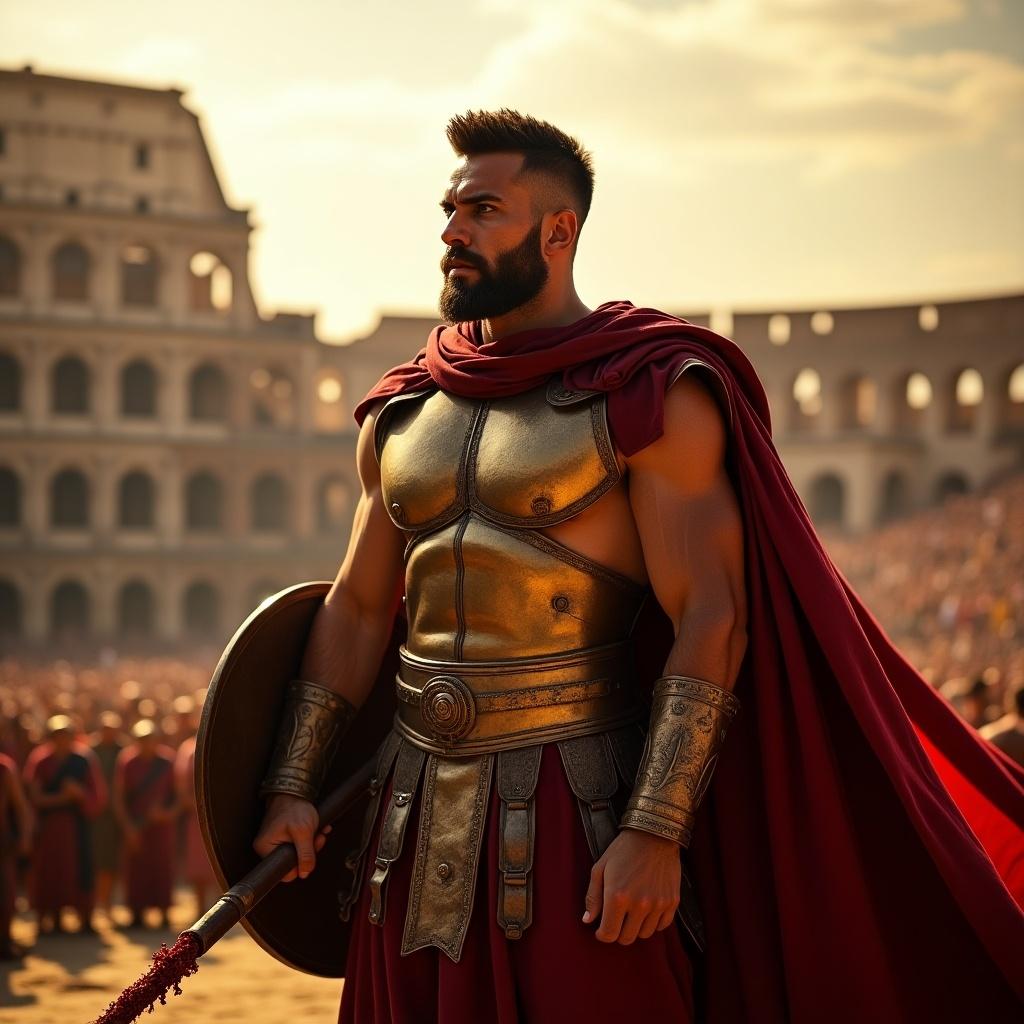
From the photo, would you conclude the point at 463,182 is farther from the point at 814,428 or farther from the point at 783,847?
the point at 814,428

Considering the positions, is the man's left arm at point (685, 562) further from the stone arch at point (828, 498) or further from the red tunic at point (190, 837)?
the stone arch at point (828, 498)

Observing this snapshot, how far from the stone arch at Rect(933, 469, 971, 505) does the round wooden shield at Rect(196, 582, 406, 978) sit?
152ft

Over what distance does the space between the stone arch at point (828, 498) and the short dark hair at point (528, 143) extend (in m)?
44.6

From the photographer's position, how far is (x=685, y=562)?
3.10 meters

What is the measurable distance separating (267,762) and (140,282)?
132 ft

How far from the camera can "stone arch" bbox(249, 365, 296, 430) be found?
42.4 meters

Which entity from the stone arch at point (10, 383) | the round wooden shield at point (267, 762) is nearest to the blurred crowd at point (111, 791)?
the round wooden shield at point (267, 762)

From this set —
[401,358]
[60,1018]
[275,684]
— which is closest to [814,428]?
[401,358]

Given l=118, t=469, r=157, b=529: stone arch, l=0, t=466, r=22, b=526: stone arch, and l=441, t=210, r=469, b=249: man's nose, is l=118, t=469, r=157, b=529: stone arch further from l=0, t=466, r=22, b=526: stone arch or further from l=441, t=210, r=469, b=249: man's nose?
l=441, t=210, r=469, b=249: man's nose

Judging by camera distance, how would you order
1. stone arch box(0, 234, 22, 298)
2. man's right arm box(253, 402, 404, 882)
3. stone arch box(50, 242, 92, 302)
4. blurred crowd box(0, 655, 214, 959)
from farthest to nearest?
stone arch box(50, 242, 92, 302) → stone arch box(0, 234, 22, 298) → blurred crowd box(0, 655, 214, 959) → man's right arm box(253, 402, 404, 882)

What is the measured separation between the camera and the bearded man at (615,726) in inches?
120

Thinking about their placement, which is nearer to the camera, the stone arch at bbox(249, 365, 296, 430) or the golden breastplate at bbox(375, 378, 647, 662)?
the golden breastplate at bbox(375, 378, 647, 662)

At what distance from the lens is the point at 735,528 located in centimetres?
316

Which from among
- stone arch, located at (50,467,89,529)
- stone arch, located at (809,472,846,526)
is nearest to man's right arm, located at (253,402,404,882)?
stone arch, located at (50,467,89,529)
